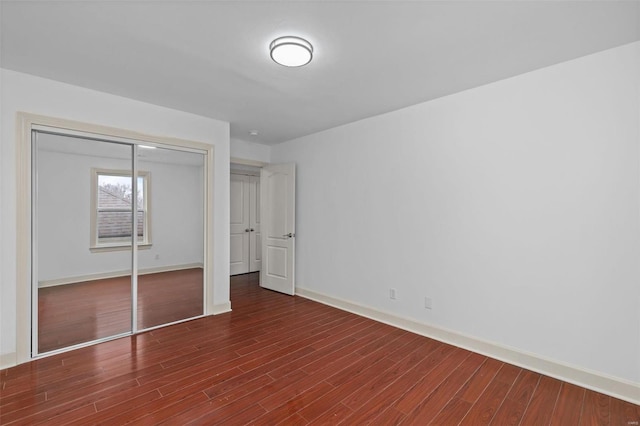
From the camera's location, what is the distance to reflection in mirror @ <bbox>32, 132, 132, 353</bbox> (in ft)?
9.32

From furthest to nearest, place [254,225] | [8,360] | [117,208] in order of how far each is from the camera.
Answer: [254,225] < [117,208] < [8,360]

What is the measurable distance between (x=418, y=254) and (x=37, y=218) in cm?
400

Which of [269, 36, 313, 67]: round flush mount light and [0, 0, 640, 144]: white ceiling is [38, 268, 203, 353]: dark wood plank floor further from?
[269, 36, 313, 67]: round flush mount light

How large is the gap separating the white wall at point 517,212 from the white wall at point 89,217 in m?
2.21

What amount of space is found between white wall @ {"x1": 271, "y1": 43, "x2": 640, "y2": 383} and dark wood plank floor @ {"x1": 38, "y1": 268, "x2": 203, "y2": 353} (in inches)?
90.1

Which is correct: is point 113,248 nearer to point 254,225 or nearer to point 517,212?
point 254,225

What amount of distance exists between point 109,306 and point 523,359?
14.2 ft

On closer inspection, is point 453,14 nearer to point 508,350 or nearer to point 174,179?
point 508,350

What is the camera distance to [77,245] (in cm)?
307

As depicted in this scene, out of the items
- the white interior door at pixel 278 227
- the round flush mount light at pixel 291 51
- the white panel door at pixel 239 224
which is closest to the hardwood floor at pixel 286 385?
the white interior door at pixel 278 227

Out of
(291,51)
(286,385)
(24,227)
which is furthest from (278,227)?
(291,51)

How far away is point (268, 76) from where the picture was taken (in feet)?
8.84

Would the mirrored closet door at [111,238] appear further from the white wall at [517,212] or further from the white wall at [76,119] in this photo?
the white wall at [517,212]

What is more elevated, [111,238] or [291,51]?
[291,51]
